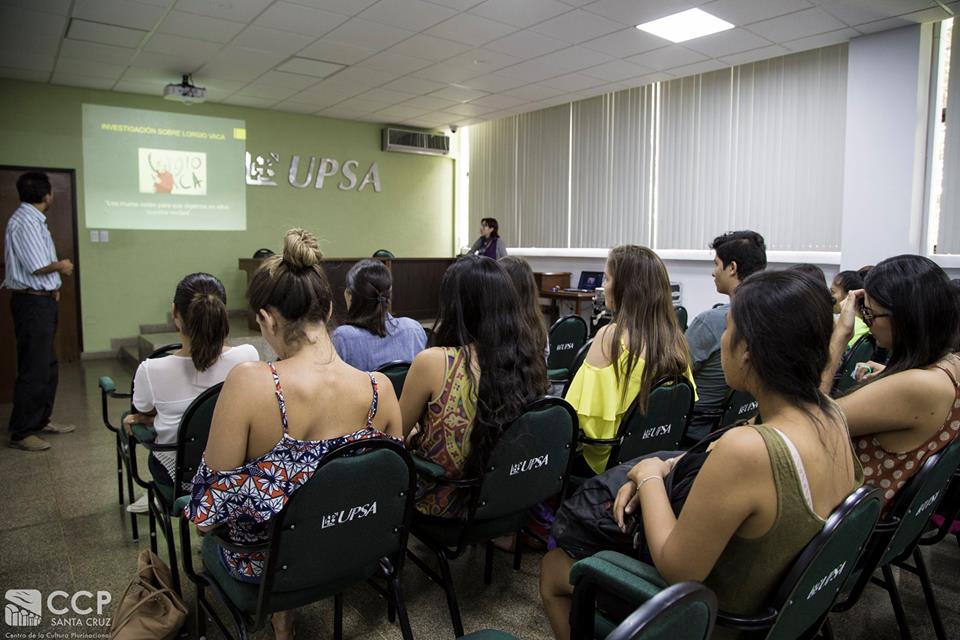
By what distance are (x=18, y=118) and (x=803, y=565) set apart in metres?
7.91

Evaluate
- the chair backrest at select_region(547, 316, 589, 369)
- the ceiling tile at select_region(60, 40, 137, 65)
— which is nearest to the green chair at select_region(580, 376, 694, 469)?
the chair backrest at select_region(547, 316, 589, 369)

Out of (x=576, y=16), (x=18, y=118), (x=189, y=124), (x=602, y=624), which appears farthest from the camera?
(x=189, y=124)

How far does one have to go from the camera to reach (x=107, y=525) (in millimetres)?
2711

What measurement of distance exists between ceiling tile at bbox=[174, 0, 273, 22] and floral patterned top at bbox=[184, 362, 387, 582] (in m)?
4.00

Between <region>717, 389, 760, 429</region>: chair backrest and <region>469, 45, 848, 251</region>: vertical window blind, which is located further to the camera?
<region>469, 45, 848, 251</region>: vertical window blind

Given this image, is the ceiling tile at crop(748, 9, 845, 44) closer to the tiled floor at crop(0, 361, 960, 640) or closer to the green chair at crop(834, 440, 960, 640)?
the tiled floor at crop(0, 361, 960, 640)

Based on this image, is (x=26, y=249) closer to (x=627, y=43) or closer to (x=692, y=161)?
(x=627, y=43)

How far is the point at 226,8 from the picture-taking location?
14.8 ft

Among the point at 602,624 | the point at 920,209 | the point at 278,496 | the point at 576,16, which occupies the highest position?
the point at 576,16

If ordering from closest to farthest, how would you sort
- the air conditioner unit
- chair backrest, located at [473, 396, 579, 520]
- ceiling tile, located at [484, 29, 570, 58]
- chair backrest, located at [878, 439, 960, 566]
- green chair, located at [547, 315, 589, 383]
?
chair backrest, located at [878, 439, 960, 566], chair backrest, located at [473, 396, 579, 520], green chair, located at [547, 315, 589, 383], ceiling tile, located at [484, 29, 570, 58], the air conditioner unit

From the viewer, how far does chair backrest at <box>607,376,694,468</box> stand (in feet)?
6.96

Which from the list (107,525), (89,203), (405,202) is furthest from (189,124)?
(107,525)

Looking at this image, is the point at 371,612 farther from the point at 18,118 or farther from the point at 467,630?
the point at 18,118

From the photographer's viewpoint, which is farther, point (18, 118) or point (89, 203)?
point (89, 203)
